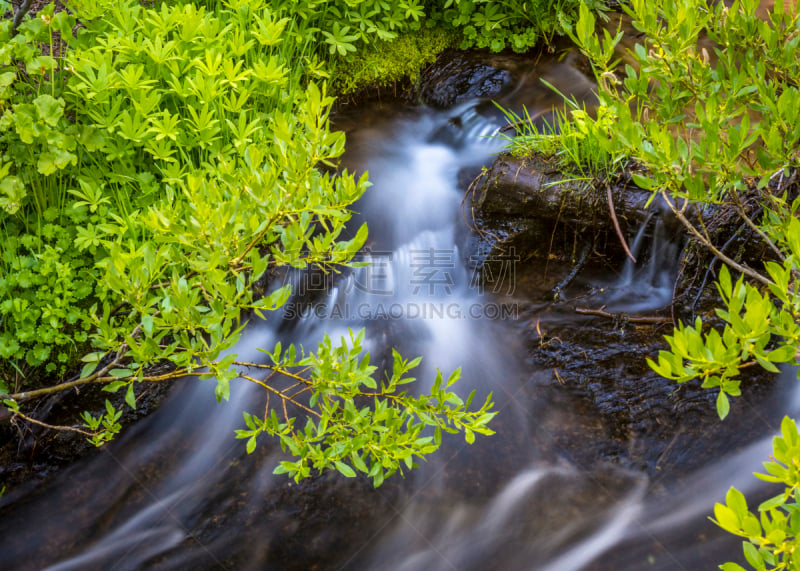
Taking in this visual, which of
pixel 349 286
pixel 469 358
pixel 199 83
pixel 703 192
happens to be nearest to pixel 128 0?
pixel 199 83

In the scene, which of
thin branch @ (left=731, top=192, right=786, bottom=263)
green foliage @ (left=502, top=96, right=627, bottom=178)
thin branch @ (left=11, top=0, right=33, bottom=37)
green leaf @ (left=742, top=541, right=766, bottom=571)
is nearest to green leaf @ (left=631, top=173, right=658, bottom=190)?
thin branch @ (left=731, top=192, right=786, bottom=263)

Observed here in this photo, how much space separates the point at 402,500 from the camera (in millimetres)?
2590

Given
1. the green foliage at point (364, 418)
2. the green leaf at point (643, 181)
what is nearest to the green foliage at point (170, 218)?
the green foliage at point (364, 418)

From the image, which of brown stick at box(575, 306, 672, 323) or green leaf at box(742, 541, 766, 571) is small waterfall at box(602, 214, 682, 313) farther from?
green leaf at box(742, 541, 766, 571)

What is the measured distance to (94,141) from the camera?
288 cm

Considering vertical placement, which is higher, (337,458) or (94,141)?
(94,141)

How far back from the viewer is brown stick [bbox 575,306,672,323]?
2982 mm

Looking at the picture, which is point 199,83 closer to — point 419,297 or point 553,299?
point 419,297

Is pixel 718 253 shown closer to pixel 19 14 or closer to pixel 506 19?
pixel 506 19

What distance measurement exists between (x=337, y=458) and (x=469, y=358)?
116cm

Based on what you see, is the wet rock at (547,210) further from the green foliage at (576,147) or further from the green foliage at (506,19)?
the green foliage at (506,19)

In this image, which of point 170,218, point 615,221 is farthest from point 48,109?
point 615,221

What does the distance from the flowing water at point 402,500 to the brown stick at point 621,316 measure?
8 centimetres

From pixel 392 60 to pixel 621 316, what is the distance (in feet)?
7.79
